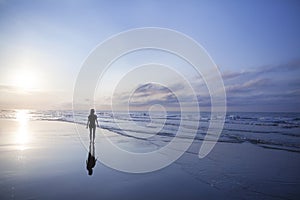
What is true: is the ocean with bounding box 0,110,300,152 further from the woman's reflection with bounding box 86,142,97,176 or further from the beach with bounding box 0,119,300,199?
the woman's reflection with bounding box 86,142,97,176

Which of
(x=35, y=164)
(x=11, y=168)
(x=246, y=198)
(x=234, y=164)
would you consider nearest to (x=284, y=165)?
(x=234, y=164)

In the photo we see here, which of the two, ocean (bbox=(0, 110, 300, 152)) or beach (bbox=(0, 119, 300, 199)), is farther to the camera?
ocean (bbox=(0, 110, 300, 152))

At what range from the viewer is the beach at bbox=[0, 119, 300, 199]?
621cm

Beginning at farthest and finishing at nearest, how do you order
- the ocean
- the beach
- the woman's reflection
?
the ocean → the woman's reflection → the beach

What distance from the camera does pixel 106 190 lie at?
6.43 m

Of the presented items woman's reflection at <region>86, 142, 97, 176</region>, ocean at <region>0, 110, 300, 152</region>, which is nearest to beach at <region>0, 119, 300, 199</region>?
woman's reflection at <region>86, 142, 97, 176</region>

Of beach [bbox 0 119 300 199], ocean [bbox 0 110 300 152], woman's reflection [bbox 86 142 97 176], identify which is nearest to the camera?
beach [bbox 0 119 300 199]

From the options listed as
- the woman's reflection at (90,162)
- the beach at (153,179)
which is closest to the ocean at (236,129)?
the beach at (153,179)

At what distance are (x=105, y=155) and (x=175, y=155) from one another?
3.68 m

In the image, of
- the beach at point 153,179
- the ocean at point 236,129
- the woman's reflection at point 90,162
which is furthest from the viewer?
the ocean at point 236,129

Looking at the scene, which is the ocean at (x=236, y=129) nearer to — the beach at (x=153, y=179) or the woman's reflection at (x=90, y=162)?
the beach at (x=153, y=179)

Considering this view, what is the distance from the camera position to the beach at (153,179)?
6.21 meters

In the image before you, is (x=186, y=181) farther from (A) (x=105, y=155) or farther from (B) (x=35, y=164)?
(B) (x=35, y=164)

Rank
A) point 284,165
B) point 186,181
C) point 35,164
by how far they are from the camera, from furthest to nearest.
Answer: point 284,165, point 35,164, point 186,181
